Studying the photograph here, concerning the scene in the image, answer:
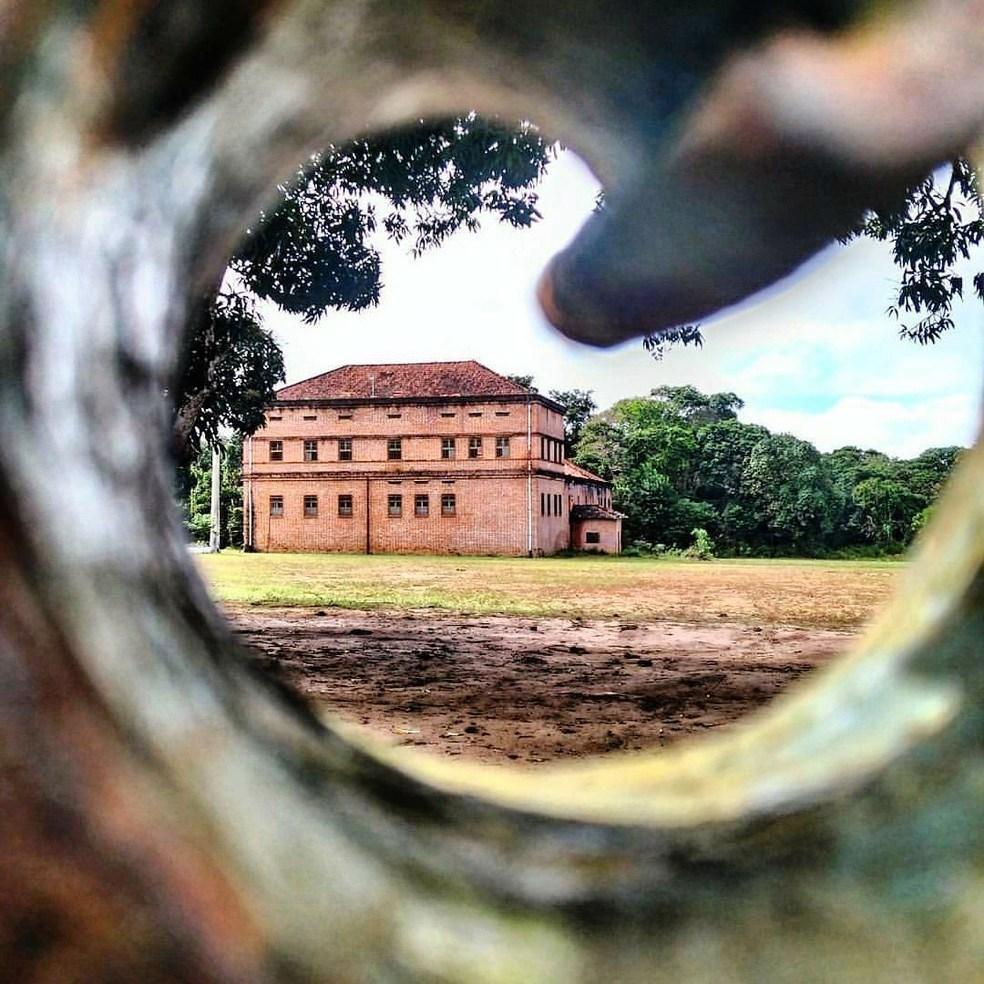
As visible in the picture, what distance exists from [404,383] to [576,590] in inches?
686

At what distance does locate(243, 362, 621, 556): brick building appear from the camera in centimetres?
2941

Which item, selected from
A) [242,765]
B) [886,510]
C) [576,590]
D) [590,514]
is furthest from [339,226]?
[886,510]

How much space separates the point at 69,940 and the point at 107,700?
6 centimetres

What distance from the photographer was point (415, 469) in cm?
3045

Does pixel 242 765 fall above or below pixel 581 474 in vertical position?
below

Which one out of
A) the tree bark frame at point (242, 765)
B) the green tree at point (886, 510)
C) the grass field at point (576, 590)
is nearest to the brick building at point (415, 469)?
the grass field at point (576, 590)

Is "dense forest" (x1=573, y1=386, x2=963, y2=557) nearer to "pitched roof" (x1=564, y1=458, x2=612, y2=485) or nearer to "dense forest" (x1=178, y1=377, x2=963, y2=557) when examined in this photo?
"dense forest" (x1=178, y1=377, x2=963, y2=557)

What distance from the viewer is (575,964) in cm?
30

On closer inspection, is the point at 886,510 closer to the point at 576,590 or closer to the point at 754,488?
the point at 754,488

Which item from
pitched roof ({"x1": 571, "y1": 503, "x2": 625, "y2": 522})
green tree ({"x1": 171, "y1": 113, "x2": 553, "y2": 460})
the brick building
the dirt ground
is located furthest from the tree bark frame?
pitched roof ({"x1": 571, "y1": 503, "x2": 625, "y2": 522})

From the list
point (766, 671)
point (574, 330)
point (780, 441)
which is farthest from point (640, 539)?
point (574, 330)

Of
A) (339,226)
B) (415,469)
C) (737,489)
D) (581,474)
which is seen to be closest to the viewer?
(339,226)

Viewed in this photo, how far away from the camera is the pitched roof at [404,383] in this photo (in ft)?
98.4

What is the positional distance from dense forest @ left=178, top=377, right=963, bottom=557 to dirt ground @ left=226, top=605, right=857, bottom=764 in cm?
2398
